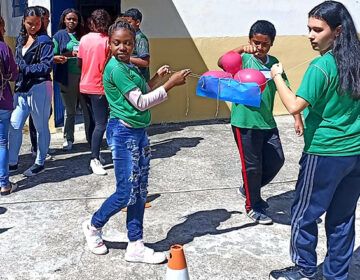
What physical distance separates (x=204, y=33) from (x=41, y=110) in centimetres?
336

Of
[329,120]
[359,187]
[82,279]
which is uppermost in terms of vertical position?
[329,120]

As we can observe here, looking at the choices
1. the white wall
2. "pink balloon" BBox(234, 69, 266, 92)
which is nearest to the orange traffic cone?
"pink balloon" BBox(234, 69, 266, 92)

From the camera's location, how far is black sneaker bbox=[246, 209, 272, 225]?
4.04m

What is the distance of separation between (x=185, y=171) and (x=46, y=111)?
1751mm

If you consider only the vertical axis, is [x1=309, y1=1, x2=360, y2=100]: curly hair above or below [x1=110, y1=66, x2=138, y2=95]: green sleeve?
above

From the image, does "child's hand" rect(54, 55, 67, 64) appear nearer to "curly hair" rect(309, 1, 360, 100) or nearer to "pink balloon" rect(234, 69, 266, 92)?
"pink balloon" rect(234, 69, 266, 92)

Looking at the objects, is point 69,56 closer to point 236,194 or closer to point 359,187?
point 236,194

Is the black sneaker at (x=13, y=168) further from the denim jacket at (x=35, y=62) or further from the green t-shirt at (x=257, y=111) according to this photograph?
the green t-shirt at (x=257, y=111)

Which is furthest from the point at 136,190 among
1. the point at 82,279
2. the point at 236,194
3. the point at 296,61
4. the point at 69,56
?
the point at 296,61

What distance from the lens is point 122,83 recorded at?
312 centimetres

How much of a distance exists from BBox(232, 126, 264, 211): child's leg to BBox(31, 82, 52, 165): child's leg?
2.24 meters

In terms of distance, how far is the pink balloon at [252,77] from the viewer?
11.5 ft

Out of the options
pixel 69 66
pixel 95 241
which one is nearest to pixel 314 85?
pixel 95 241

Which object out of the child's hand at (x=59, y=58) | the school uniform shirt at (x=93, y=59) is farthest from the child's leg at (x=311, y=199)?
the child's hand at (x=59, y=58)
